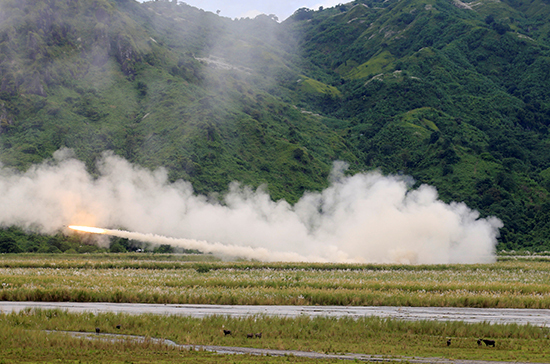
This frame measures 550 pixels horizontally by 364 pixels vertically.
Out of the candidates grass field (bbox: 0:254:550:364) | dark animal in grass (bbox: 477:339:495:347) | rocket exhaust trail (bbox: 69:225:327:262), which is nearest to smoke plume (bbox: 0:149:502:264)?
rocket exhaust trail (bbox: 69:225:327:262)

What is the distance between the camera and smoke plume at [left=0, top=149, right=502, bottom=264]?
262 feet

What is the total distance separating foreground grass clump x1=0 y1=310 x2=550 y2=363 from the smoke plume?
42.8 metres

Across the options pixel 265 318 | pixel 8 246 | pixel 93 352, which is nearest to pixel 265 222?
pixel 8 246

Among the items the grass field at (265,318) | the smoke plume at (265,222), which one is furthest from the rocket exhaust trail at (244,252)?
the grass field at (265,318)

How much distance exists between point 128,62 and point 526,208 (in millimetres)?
139350

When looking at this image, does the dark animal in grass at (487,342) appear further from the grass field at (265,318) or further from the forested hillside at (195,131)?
the forested hillside at (195,131)

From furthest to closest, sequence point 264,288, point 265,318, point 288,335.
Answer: point 264,288, point 265,318, point 288,335

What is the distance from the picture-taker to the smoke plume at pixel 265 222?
262 ft

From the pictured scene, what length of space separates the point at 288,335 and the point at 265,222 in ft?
209

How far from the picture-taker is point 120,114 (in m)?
150

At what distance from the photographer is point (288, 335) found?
2641cm

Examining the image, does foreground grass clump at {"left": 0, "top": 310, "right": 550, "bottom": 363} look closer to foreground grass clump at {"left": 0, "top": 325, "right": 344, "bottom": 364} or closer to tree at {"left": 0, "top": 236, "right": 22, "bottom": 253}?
foreground grass clump at {"left": 0, "top": 325, "right": 344, "bottom": 364}

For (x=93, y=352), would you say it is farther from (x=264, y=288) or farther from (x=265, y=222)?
(x=265, y=222)

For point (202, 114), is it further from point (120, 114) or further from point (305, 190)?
point (305, 190)
